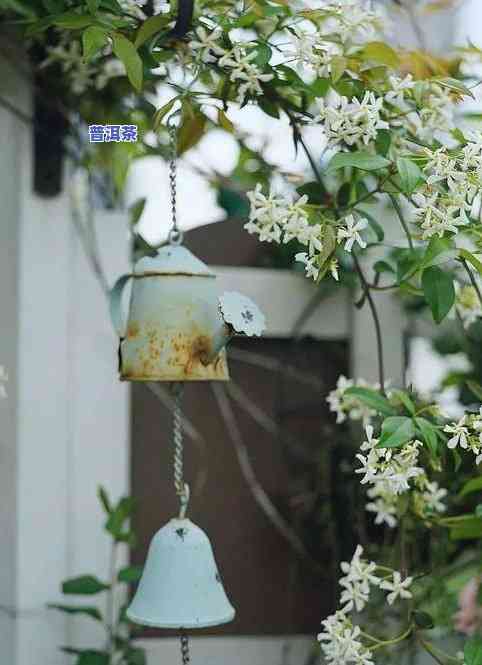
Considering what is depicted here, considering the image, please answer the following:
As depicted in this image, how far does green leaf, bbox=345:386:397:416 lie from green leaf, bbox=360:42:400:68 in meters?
0.52

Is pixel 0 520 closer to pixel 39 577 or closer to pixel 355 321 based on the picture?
pixel 39 577

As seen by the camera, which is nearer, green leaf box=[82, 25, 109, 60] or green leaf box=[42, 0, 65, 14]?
green leaf box=[82, 25, 109, 60]

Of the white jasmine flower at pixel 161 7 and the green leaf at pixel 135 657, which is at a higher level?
the white jasmine flower at pixel 161 7

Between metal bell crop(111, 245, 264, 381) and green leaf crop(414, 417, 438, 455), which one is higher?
metal bell crop(111, 245, 264, 381)

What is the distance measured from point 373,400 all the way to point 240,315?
0.27 meters

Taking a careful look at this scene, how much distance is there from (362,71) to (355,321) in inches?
35.5

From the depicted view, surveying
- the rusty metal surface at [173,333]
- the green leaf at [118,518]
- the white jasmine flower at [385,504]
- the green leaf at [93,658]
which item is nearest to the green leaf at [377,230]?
the rusty metal surface at [173,333]

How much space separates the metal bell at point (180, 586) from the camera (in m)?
1.54

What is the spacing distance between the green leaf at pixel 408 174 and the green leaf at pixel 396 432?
316 mm

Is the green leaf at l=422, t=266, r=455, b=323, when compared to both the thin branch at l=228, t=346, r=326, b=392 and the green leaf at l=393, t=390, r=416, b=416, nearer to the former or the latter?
the green leaf at l=393, t=390, r=416, b=416

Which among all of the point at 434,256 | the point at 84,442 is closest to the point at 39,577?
the point at 84,442

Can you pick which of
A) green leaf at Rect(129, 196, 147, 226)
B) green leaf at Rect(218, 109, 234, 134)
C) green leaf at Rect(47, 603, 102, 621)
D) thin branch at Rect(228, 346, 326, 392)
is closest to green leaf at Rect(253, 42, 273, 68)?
green leaf at Rect(218, 109, 234, 134)

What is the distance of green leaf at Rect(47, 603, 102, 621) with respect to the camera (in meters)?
1.99

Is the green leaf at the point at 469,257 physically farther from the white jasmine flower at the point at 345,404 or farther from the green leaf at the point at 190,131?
the green leaf at the point at 190,131
